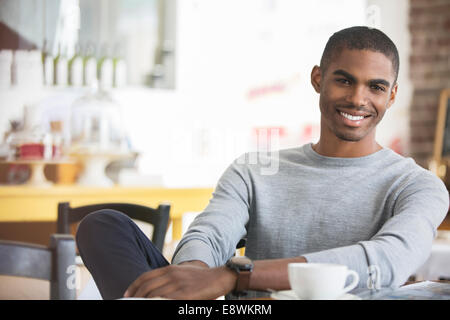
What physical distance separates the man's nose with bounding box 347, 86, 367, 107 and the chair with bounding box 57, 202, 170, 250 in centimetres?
47

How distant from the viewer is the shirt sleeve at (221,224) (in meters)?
0.89

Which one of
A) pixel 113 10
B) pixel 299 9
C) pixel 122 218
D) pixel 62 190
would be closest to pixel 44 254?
pixel 122 218

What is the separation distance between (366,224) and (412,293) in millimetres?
291

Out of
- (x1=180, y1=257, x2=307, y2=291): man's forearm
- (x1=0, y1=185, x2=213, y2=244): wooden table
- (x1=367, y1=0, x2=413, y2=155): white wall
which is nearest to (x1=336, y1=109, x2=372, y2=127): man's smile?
(x1=180, y1=257, x2=307, y2=291): man's forearm

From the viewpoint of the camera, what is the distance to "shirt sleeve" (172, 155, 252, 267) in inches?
35.2

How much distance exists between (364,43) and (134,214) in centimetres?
59

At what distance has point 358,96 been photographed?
988mm

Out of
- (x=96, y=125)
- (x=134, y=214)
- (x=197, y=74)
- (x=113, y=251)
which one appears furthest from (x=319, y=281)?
(x=197, y=74)

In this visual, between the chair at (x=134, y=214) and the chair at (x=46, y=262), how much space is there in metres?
0.52

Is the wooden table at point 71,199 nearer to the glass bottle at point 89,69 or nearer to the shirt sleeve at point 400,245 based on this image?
the glass bottle at point 89,69

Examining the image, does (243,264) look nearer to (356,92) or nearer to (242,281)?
(242,281)

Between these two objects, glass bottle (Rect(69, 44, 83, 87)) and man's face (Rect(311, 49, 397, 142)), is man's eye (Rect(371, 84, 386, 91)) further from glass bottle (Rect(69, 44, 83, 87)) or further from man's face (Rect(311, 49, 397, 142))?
glass bottle (Rect(69, 44, 83, 87))

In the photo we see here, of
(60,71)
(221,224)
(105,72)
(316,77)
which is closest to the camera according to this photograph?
(221,224)
